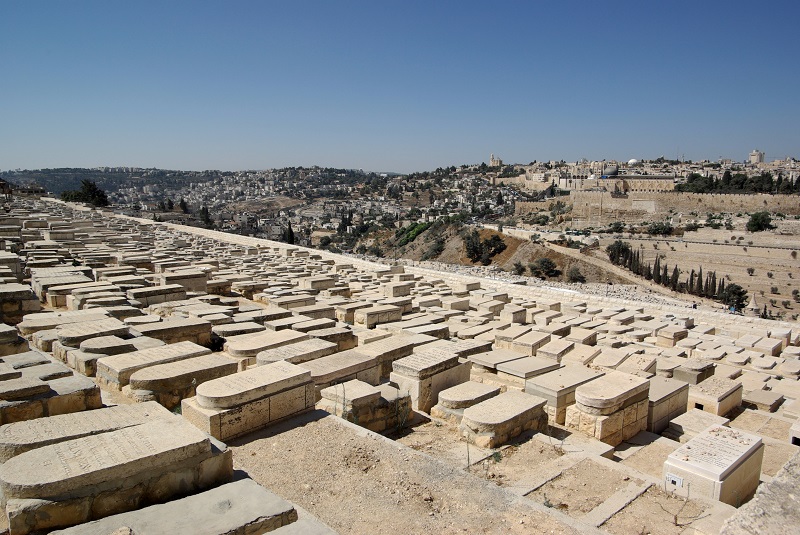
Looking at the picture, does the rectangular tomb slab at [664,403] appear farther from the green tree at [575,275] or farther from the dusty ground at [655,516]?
the green tree at [575,275]

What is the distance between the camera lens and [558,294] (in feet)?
51.2

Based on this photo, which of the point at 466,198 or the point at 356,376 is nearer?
the point at 356,376

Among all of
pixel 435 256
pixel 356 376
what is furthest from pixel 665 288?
pixel 356 376

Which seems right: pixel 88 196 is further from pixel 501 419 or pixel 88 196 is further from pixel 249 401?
pixel 501 419

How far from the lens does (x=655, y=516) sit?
366cm

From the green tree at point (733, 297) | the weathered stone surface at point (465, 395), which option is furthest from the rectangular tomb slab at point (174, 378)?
the green tree at point (733, 297)

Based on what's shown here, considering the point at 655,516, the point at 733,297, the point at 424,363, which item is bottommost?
the point at 733,297

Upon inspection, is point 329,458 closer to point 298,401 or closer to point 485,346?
point 298,401

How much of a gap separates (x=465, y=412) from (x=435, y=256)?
173 feet

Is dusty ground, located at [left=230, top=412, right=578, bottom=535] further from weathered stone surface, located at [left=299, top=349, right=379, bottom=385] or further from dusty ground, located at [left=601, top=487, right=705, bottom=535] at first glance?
weathered stone surface, located at [left=299, top=349, right=379, bottom=385]

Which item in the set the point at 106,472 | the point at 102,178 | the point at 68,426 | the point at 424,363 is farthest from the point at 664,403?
the point at 102,178

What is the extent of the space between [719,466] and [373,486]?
279 cm

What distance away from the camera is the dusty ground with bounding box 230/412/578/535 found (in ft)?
10.3

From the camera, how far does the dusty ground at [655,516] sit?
351 cm
